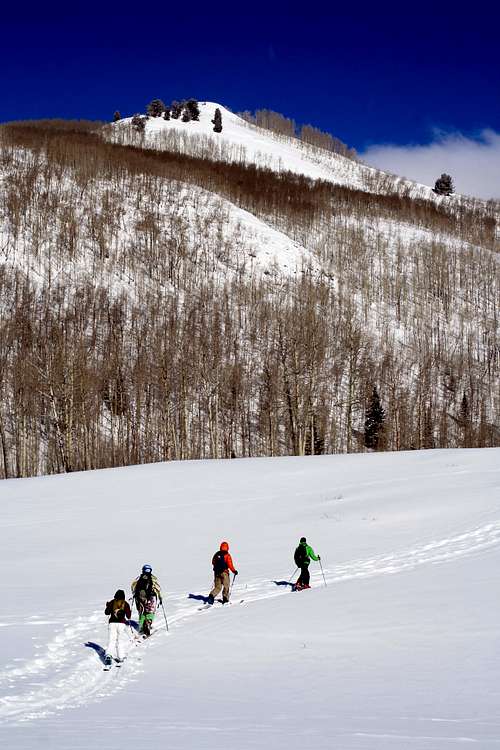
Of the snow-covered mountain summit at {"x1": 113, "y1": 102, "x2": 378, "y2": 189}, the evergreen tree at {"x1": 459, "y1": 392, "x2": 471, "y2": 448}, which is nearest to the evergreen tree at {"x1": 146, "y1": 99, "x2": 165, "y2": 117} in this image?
the snow-covered mountain summit at {"x1": 113, "y1": 102, "x2": 378, "y2": 189}

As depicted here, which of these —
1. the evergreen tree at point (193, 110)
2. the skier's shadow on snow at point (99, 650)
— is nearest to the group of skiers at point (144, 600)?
the skier's shadow on snow at point (99, 650)

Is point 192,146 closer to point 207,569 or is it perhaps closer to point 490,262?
point 490,262

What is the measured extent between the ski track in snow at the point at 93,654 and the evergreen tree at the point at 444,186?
513 feet

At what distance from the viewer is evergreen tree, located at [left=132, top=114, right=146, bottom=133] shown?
147863mm

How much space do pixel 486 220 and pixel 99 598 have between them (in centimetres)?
13992

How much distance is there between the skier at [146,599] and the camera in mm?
11805

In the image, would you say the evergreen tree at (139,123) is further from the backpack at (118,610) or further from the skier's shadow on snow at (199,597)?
the backpack at (118,610)

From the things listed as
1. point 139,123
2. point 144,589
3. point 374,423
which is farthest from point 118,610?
point 139,123

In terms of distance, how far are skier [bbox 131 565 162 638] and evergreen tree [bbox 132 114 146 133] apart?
152 metres

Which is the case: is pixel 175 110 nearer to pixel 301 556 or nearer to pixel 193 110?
pixel 193 110

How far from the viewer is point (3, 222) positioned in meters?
79.6

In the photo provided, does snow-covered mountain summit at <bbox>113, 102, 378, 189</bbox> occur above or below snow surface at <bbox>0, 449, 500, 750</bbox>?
above

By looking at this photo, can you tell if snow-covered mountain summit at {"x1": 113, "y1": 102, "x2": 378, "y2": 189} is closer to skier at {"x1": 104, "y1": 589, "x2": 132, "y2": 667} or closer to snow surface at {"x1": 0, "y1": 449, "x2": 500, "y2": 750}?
snow surface at {"x1": 0, "y1": 449, "x2": 500, "y2": 750}

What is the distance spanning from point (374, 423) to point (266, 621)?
48.7 m
